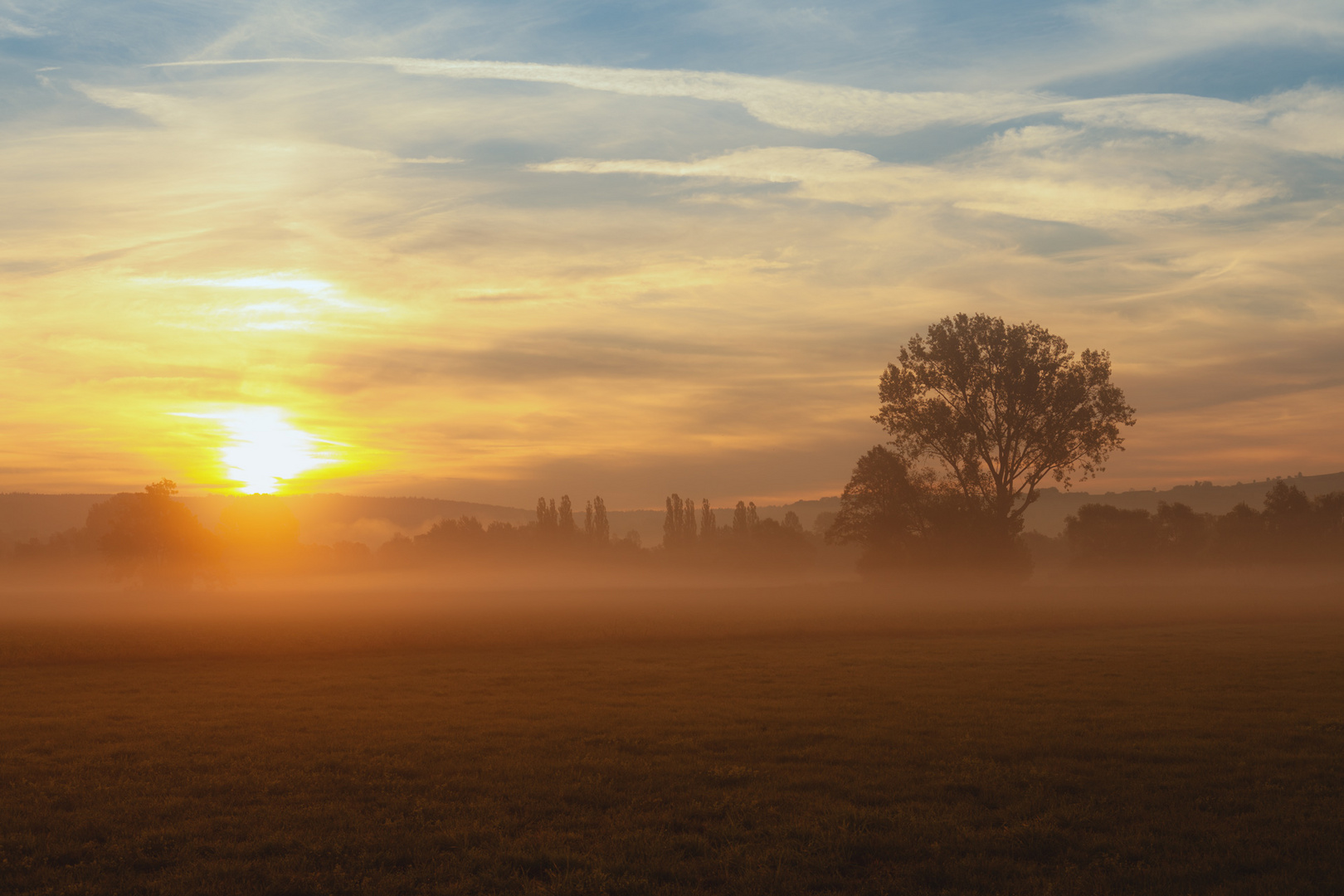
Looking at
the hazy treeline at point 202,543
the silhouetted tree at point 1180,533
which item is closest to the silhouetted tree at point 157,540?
the hazy treeline at point 202,543

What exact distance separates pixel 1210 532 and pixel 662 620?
100720 mm

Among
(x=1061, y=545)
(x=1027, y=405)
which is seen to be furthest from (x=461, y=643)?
(x=1061, y=545)

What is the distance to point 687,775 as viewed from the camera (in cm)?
1475

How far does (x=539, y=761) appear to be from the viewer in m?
15.7

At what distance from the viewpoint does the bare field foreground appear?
Result: 400 inches

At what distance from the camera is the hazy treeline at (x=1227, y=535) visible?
10275 cm

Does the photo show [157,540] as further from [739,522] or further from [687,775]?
[739,522]

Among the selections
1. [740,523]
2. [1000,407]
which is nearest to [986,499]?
[1000,407]

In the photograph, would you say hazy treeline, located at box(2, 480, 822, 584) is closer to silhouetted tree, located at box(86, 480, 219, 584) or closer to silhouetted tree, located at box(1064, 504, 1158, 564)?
silhouetted tree, located at box(86, 480, 219, 584)

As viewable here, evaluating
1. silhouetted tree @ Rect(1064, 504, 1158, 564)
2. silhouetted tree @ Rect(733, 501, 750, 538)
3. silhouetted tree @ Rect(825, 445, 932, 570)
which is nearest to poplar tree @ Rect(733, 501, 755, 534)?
silhouetted tree @ Rect(733, 501, 750, 538)

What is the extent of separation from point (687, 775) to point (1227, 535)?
116 meters

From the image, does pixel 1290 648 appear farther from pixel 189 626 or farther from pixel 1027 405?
pixel 189 626

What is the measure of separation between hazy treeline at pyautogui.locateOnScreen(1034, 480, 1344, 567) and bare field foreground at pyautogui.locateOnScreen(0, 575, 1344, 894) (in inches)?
3088

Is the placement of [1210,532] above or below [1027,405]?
below
